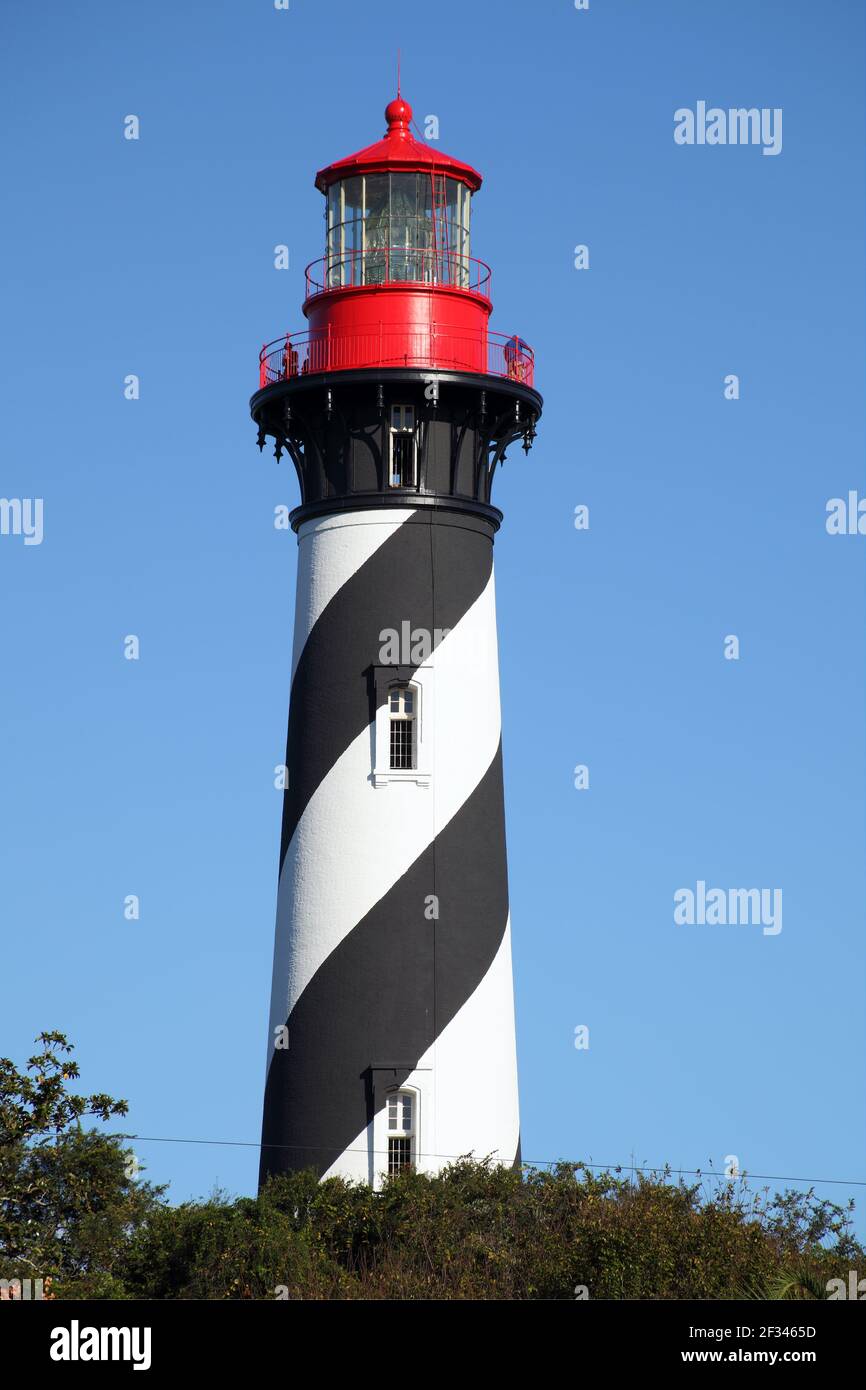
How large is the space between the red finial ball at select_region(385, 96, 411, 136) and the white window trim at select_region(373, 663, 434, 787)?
7.91 meters

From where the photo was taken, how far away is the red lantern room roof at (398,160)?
33562mm

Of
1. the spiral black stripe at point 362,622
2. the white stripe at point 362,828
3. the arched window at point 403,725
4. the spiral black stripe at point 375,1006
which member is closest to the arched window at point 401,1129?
the spiral black stripe at point 375,1006

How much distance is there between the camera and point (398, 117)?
34.2m

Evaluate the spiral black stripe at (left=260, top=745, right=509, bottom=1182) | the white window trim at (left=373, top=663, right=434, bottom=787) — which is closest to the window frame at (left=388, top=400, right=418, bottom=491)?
the white window trim at (left=373, top=663, right=434, bottom=787)

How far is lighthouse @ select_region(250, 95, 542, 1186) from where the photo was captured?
31.7 meters

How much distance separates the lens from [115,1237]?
29.6 m

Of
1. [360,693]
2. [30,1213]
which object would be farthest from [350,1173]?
[360,693]

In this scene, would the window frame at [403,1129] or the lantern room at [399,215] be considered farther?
the lantern room at [399,215]

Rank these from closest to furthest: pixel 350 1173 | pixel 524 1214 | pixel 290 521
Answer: pixel 524 1214 → pixel 350 1173 → pixel 290 521

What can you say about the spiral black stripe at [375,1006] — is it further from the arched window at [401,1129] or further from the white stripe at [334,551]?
the white stripe at [334,551]

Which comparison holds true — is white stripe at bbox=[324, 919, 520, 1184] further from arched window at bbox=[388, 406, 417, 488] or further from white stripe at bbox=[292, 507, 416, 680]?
arched window at bbox=[388, 406, 417, 488]

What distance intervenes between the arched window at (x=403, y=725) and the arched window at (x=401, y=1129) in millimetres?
4509
